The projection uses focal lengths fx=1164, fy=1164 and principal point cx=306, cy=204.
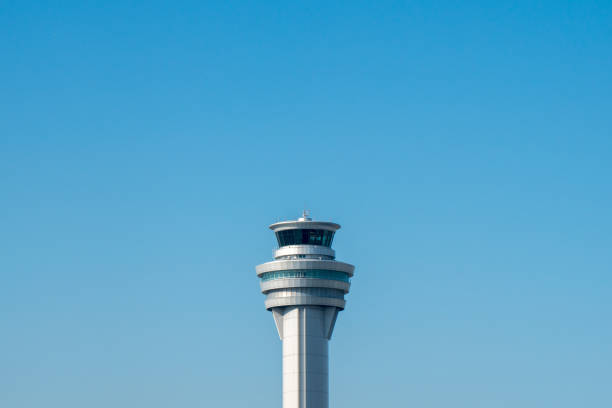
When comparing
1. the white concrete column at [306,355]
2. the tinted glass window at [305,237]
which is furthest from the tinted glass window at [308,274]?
the tinted glass window at [305,237]

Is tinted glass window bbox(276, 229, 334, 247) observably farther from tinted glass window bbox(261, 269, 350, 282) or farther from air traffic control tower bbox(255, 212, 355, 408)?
tinted glass window bbox(261, 269, 350, 282)

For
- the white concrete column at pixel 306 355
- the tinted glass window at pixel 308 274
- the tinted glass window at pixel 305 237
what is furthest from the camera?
the tinted glass window at pixel 305 237

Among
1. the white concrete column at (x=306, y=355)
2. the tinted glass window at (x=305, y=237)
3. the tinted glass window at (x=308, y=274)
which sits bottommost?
the white concrete column at (x=306, y=355)

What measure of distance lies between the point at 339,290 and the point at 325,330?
6797 mm

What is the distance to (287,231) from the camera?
186 meters

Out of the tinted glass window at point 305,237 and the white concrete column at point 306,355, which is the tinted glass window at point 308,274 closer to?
the white concrete column at point 306,355

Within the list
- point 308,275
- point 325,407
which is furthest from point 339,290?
point 325,407

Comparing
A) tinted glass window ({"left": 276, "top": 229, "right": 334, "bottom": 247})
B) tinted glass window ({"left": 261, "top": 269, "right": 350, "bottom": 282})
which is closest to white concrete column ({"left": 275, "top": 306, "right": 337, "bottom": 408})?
tinted glass window ({"left": 261, "top": 269, "right": 350, "bottom": 282})

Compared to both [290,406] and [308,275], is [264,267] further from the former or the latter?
[290,406]

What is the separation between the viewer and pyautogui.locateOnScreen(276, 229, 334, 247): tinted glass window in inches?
7298

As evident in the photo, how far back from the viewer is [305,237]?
185500 millimetres

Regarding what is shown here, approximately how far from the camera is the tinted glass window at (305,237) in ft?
608

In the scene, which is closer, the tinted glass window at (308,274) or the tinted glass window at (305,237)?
the tinted glass window at (308,274)

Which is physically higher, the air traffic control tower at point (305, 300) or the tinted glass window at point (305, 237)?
the tinted glass window at point (305, 237)
